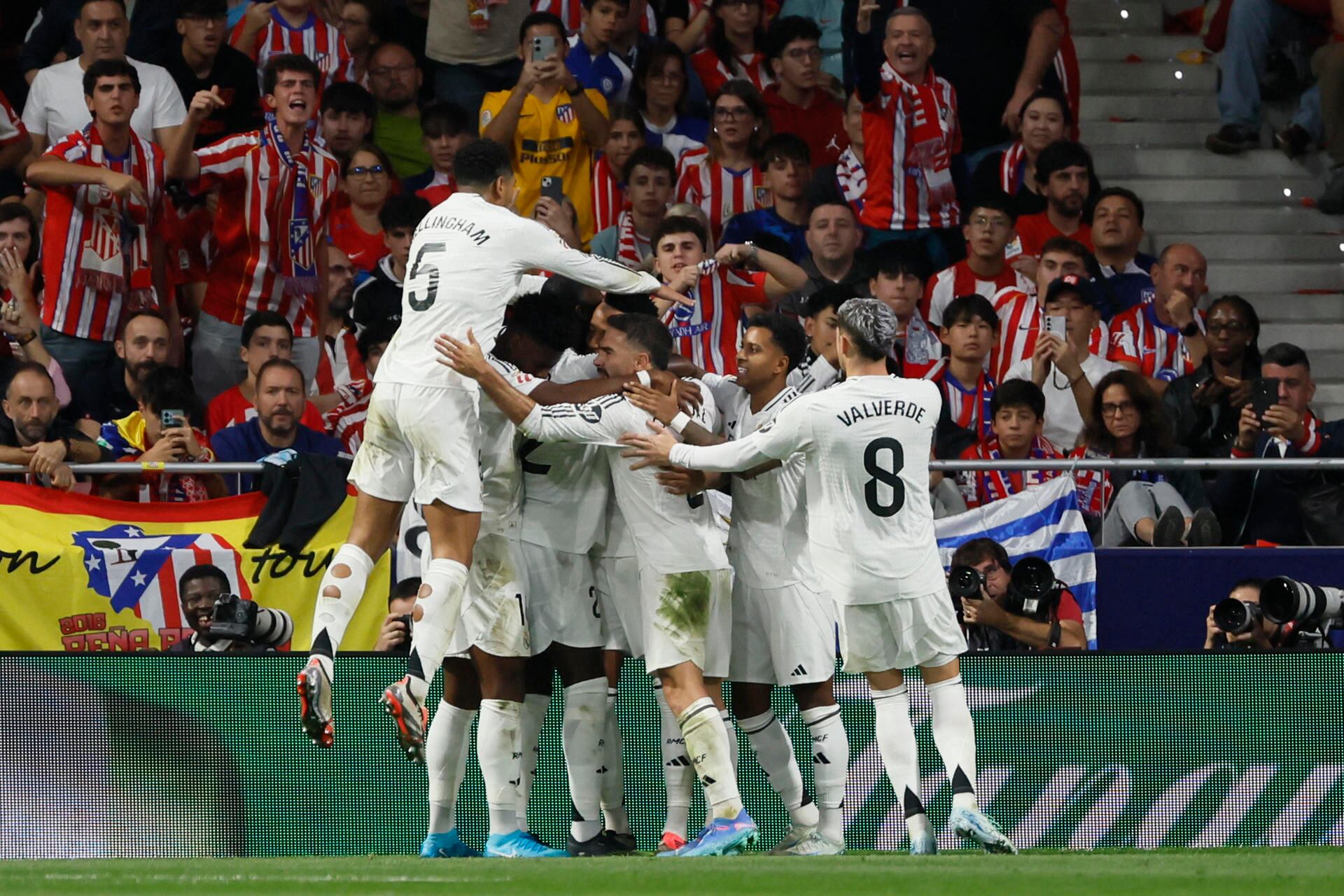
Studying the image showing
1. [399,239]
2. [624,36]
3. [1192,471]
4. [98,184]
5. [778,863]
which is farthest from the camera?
[624,36]

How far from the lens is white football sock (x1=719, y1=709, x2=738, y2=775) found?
8469 mm

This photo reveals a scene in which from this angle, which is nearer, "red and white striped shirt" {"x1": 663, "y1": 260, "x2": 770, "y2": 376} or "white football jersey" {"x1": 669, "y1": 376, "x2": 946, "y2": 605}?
"white football jersey" {"x1": 669, "y1": 376, "x2": 946, "y2": 605}

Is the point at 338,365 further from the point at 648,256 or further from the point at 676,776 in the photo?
Answer: the point at 676,776

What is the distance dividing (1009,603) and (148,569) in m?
4.25

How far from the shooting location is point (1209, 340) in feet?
41.1

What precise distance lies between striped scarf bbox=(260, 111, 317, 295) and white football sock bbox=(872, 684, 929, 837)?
19.2 ft

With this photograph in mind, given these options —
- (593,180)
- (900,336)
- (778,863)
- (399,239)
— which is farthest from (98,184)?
(778,863)

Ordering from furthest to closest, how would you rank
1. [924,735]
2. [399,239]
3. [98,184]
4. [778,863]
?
1. [399,239]
2. [98,184]
3. [924,735]
4. [778,863]

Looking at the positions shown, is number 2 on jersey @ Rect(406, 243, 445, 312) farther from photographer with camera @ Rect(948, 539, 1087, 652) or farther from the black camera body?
photographer with camera @ Rect(948, 539, 1087, 652)

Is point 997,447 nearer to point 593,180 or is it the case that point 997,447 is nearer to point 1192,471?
point 1192,471

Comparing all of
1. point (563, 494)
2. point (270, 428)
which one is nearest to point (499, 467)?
point (563, 494)

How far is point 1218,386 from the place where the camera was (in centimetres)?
1183

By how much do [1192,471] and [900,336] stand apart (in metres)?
2.33

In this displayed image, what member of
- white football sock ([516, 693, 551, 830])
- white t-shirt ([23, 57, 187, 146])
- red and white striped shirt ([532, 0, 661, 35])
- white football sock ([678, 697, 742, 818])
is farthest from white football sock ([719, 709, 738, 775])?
red and white striped shirt ([532, 0, 661, 35])
